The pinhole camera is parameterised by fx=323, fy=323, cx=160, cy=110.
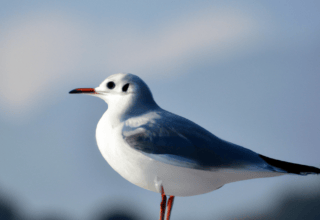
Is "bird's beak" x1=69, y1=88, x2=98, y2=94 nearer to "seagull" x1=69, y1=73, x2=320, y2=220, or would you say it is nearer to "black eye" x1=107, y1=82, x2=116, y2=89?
"black eye" x1=107, y1=82, x2=116, y2=89

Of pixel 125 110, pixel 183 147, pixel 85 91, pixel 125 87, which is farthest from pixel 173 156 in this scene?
pixel 85 91

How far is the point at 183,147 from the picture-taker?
80.6 inches

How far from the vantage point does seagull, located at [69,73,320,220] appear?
202cm

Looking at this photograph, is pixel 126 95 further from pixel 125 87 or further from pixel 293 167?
pixel 293 167

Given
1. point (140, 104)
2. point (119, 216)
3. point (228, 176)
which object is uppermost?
point (140, 104)

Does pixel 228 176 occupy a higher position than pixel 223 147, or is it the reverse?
pixel 223 147

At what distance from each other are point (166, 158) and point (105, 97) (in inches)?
27.6

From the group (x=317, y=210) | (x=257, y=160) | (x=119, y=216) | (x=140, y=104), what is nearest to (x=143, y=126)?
(x=140, y=104)

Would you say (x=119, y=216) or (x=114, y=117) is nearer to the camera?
(x=114, y=117)

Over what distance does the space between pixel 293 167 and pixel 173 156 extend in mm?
781

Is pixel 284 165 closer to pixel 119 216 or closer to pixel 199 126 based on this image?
pixel 199 126

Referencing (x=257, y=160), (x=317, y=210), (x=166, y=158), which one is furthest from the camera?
(x=317, y=210)

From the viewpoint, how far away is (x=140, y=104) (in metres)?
2.28

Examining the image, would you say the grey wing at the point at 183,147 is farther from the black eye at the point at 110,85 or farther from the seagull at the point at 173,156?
the black eye at the point at 110,85
